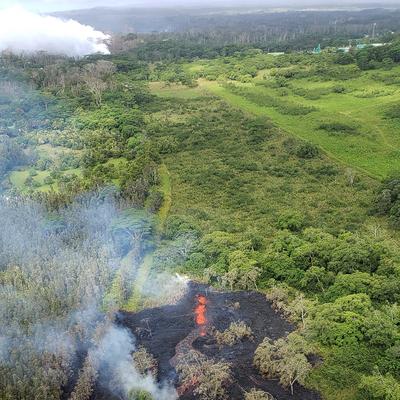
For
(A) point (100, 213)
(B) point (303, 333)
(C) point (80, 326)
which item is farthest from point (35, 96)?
(B) point (303, 333)

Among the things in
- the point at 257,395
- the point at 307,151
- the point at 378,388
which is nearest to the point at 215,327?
the point at 257,395

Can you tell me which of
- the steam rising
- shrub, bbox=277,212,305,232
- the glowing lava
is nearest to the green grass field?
shrub, bbox=277,212,305,232

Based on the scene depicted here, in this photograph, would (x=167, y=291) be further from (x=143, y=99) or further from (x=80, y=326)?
(x=143, y=99)

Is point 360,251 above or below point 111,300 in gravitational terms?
above

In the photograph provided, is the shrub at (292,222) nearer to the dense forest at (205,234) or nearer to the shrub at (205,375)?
the dense forest at (205,234)

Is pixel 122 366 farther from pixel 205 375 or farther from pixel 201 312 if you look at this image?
pixel 201 312

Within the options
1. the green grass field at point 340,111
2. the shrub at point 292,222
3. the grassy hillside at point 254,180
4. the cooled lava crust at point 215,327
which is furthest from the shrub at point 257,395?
the green grass field at point 340,111
